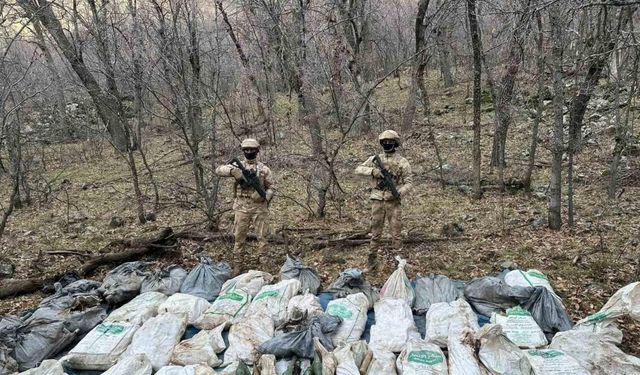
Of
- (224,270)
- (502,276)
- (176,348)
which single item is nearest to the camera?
(176,348)

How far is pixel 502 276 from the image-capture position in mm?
4957

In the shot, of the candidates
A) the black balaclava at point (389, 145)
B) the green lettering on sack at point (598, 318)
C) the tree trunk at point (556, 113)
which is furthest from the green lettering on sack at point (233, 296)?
the tree trunk at point (556, 113)

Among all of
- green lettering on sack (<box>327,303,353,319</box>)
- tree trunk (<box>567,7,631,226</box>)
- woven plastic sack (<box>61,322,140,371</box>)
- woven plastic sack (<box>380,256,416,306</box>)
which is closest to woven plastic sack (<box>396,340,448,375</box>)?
green lettering on sack (<box>327,303,353,319</box>)

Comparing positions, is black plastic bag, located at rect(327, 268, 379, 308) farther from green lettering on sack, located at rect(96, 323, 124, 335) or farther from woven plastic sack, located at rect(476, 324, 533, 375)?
green lettering on sack, located at rect(96, 323, 124, 335)

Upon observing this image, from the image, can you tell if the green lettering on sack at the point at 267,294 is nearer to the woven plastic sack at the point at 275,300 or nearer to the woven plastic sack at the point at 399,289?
the woven plastic sack at the point at 275,300

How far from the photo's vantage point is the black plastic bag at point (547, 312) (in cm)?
399

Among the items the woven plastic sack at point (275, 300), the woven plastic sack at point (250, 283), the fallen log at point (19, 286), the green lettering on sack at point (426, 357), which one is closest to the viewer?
the green lettering on sack at point (426, 357)

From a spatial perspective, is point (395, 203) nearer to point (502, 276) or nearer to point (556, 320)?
point (502, 276)

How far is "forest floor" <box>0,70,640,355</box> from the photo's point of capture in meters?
5.76

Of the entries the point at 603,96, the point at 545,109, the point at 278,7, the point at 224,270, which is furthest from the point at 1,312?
the point at 603,96

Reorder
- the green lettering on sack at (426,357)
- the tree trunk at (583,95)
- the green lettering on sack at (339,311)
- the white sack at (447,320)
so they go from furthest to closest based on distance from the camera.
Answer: the tree trunk at (583,95) < the green lettering on sack at (339,311) < the white sack at (447,320) < the green lettering on sack at (426,357)

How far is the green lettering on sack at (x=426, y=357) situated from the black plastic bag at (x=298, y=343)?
69 centimetres

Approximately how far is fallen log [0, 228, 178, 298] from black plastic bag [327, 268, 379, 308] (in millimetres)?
2916

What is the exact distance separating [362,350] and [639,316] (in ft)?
7.27
